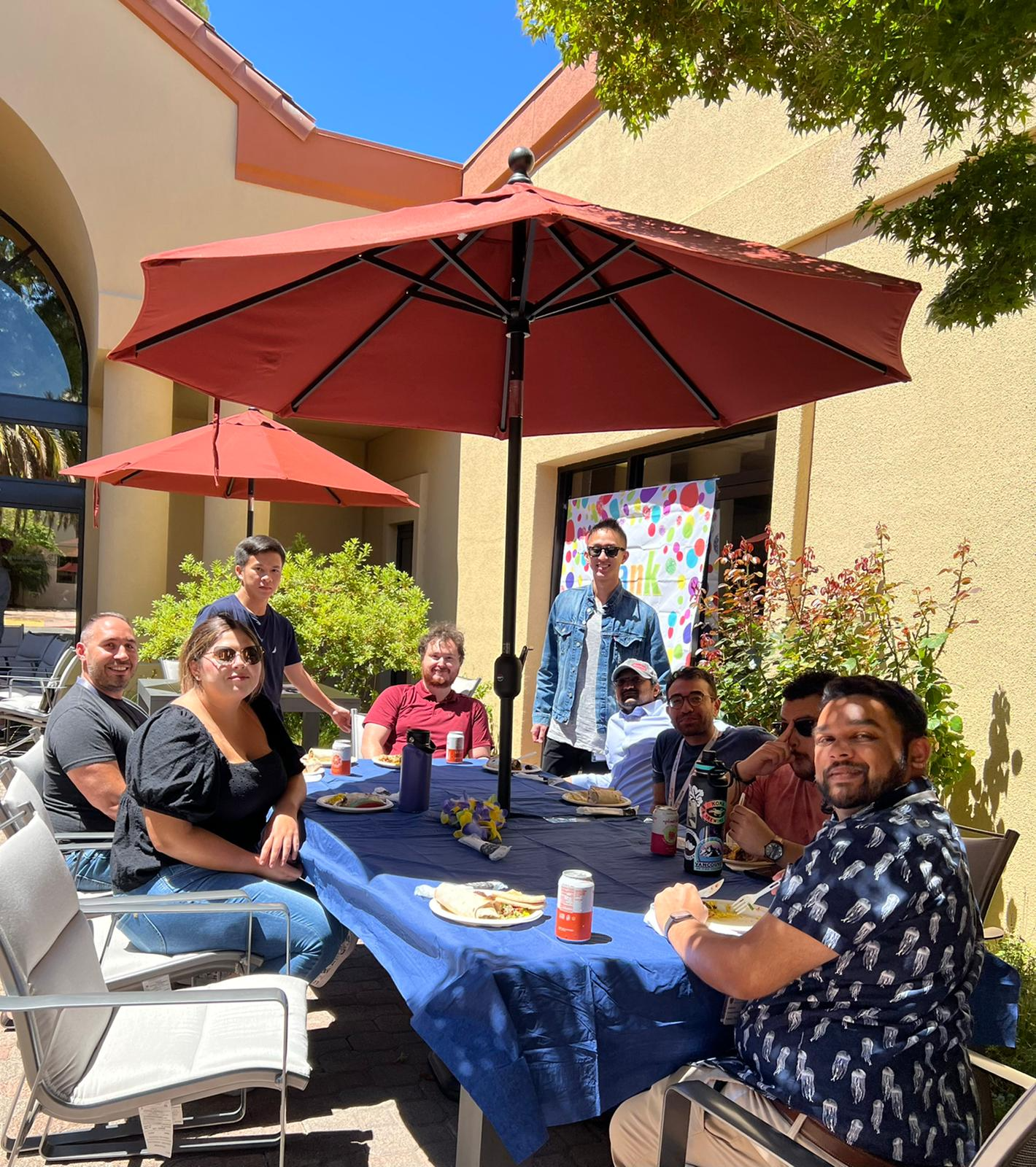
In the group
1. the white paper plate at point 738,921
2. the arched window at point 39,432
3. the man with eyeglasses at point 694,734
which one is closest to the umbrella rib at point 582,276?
the man with eyeglasses at point 694,734

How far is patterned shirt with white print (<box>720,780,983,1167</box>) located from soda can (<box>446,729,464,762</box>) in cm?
263

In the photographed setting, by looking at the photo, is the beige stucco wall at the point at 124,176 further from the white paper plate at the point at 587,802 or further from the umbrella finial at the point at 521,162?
the umbrella finial at the point at 521,162

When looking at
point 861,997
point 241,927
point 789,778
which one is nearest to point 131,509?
point 241,927

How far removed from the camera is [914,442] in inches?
190

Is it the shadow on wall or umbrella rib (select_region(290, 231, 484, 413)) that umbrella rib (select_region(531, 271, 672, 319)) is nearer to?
umbrella rib (select_region(290, 231, 484, 413))

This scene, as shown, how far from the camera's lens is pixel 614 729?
464 cm

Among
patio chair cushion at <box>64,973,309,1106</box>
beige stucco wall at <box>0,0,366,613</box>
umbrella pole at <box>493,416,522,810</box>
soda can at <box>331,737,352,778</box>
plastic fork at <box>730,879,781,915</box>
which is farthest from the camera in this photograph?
beige stucco wall at <box>0,0,366,613</box>

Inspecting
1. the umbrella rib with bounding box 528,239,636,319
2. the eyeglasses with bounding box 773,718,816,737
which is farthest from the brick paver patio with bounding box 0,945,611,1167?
the umbrella rib with bounding box 528,239,636,319

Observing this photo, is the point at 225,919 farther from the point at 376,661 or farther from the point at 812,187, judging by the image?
the point at 376,661

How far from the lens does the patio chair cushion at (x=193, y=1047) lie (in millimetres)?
2189

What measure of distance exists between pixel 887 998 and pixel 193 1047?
5.53 ft

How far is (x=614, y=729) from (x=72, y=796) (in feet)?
7.92

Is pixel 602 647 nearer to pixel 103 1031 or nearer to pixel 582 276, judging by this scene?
pixel 582 276

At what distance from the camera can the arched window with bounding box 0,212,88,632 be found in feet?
39.7
